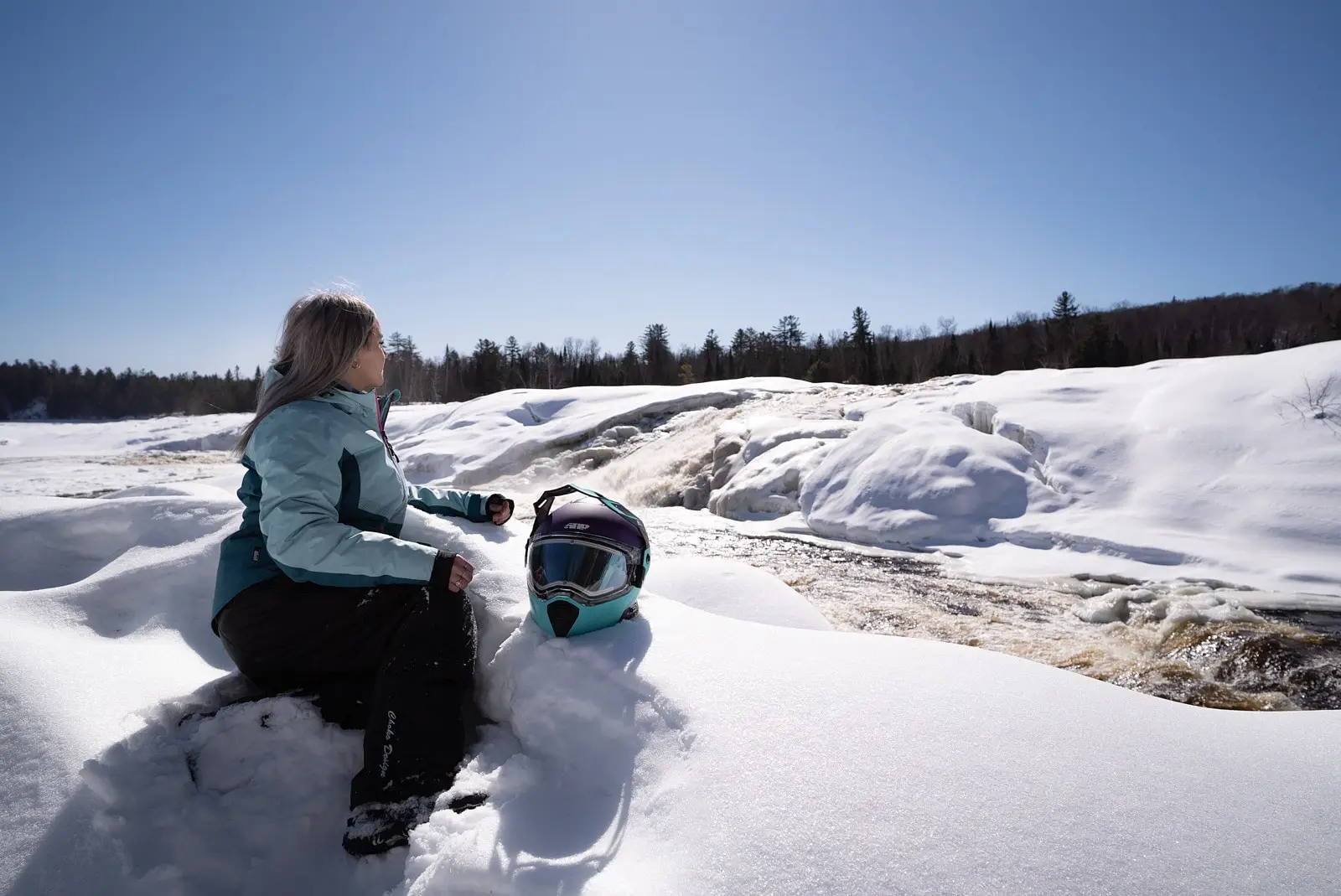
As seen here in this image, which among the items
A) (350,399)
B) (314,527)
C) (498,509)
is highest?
(350,399)

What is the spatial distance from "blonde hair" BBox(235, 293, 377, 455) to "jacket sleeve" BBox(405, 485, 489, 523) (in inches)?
33.4

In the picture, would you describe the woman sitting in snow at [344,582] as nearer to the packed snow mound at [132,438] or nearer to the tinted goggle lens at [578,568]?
the tinted goggle lens at [578,568]

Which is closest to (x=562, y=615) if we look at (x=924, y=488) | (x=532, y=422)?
(x=924, y=488)

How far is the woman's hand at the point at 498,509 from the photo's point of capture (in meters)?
3.12

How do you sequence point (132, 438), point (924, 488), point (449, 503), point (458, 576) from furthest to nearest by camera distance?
point (132, 438), point (924, 488), point (449, 503), point (458, 576)

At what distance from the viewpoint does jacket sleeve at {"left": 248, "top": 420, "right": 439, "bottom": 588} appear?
1938 mm

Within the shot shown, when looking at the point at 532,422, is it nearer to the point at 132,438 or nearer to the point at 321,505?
the point at 321,505

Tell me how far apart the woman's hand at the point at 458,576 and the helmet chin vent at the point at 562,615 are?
321 millimetres

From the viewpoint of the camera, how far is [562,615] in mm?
2242

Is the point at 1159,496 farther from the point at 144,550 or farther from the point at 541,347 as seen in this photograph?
the point at 541,347

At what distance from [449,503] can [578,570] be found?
111cm

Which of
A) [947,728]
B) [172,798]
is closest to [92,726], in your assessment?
[172,798]

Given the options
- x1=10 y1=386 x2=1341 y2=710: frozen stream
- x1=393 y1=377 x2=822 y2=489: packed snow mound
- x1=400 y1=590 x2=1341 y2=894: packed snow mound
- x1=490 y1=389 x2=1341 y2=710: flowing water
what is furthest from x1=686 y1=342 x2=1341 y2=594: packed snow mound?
x1=393 y1=377 x2=822 y2=489: packed snow mound

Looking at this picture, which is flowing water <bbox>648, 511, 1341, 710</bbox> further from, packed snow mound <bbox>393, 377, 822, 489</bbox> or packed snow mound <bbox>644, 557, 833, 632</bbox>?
packed snow mound <bbox>393, 377, 822, 489</bbox>
